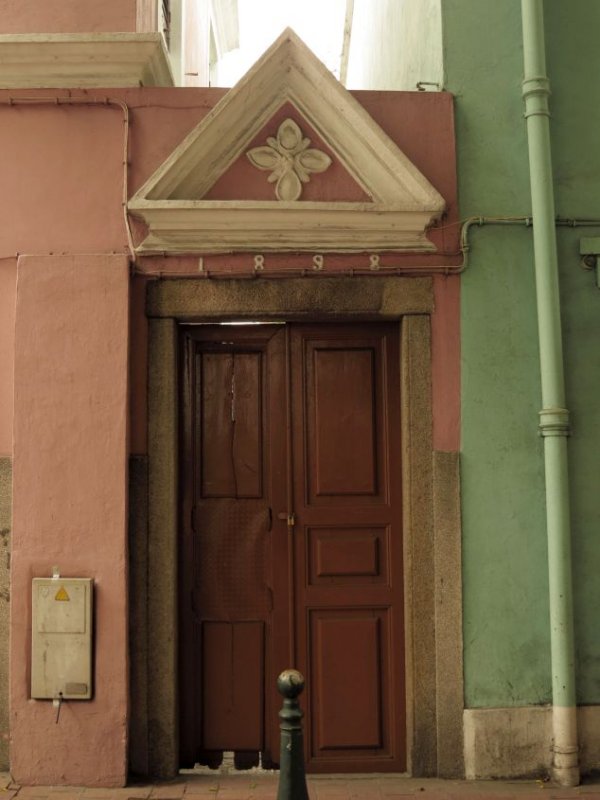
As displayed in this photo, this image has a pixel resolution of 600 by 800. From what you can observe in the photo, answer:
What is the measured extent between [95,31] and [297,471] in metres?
3.05

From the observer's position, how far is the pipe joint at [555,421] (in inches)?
209

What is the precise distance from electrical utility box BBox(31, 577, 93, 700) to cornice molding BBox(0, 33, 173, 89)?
3.02 metres

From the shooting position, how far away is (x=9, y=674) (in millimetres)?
5258

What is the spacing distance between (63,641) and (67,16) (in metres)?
3.85

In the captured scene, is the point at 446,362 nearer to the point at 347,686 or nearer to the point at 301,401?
the point at 301,401

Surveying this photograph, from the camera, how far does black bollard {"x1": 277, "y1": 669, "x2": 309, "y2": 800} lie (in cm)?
366

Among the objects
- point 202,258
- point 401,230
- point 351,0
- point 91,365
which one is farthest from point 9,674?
Result: point 351,0

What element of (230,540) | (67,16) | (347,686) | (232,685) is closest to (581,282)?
(230,540)

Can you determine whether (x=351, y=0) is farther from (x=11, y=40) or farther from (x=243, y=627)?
(x=243, y=627)

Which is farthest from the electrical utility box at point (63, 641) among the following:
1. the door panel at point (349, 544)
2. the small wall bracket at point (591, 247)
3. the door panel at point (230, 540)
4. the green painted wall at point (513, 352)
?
the small wall bracket at point (591, 247)

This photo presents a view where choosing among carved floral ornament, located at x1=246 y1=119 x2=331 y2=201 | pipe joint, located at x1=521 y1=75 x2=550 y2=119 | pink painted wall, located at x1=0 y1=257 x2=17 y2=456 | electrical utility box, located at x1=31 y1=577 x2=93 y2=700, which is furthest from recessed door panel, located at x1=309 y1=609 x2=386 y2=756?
pipe joint, located at x1=521 y1=75 x2=550 y2=119

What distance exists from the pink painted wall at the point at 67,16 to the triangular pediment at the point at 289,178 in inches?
38.0

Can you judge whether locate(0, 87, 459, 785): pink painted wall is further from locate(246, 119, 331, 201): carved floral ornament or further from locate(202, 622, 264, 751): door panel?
locate(202, 622, 264, 751): door panel

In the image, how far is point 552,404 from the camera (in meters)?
5.32
